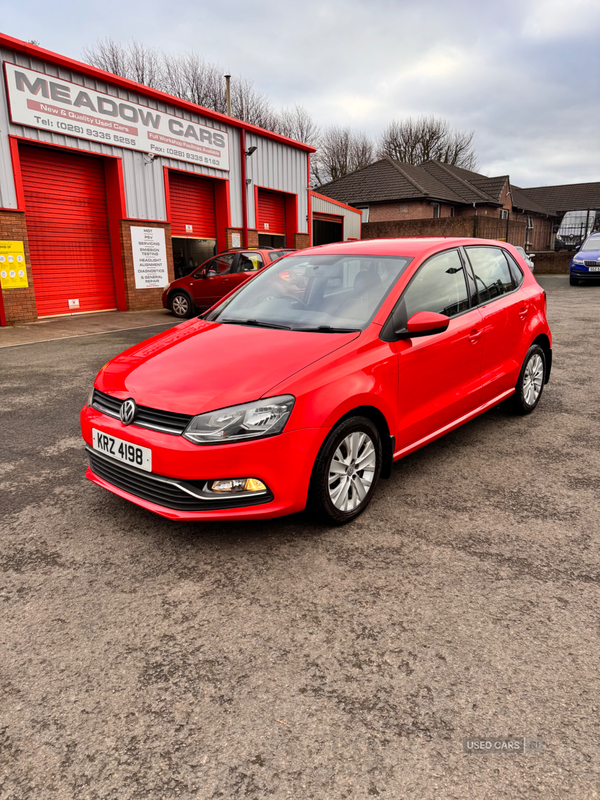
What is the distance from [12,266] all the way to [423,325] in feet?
38.9

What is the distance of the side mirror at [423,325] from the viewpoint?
11.5ft

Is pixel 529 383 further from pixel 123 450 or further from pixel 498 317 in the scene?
pixel 123 450

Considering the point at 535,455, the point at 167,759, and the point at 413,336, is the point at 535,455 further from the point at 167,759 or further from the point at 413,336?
the point at 167,759

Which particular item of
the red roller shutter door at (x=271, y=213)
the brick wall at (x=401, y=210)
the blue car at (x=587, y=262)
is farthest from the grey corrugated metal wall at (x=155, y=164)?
the brick wall at (x=401, y=210)

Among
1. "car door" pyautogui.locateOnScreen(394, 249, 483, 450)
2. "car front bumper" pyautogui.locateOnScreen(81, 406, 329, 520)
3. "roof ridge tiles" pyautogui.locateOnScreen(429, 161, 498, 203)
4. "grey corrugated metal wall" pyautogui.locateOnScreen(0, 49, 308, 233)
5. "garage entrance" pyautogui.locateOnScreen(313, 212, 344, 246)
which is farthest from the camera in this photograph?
"roof ridge tiles" pyautogui.locateOnScreen(429, 161, 498, 203)

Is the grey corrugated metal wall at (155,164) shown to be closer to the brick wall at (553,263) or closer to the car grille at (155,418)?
the car grille at (155,418)

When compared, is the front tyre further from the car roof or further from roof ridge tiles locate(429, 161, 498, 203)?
roof ridge tiles locate(429, 161, 498, 203)

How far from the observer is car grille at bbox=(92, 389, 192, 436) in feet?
9.61

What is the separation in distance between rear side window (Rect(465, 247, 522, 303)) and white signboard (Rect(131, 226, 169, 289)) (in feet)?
41.2

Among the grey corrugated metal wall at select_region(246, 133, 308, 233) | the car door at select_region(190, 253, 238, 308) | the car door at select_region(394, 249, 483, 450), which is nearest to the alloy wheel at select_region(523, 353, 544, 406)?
the car door at select_region(394, 249, 483, 450)

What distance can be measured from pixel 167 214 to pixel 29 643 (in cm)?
1561

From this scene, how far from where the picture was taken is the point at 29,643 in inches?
95.0

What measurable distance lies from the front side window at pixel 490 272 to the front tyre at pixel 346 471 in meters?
1.83

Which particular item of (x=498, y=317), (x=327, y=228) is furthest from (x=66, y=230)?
(x=327, y=228)
